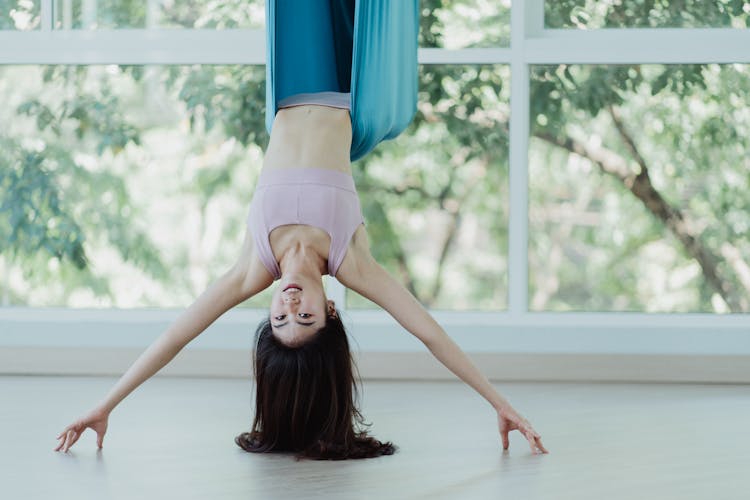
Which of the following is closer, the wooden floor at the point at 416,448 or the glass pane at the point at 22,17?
the wooden floor at the point at 416,448

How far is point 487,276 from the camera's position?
4160 millimetres

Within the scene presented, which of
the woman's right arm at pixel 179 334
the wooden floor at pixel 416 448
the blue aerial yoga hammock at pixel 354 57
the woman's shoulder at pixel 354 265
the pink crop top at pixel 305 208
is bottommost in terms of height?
the wooden floor at pixel 416 448

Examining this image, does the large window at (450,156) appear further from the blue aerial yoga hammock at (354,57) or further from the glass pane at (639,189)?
the blue aerial yoga hammock at (354,57)

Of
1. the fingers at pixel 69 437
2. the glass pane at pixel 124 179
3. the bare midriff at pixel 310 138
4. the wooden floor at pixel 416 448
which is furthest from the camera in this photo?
the glass pane at pixel 124 179

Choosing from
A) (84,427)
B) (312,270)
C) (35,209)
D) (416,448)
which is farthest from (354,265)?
(35,209)

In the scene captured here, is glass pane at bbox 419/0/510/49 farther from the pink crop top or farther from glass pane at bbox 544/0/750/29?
the pink crop top

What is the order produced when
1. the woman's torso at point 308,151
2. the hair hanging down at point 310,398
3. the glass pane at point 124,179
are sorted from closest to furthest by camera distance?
the hair hanging down at point 310,398 → the woman's torso at point 308,151 → the glass pane at point 124,179

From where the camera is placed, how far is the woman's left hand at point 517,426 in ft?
8.61

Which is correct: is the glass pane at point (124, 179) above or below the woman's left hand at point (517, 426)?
above

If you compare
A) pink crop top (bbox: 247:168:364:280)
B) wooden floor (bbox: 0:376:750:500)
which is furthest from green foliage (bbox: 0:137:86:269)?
pink crop top (bbox: 247:168:364:280)

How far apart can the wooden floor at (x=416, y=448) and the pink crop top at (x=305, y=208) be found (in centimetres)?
53

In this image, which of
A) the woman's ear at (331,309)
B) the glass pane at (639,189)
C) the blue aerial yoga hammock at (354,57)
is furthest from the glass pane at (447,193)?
the woman's ear at (331,309)

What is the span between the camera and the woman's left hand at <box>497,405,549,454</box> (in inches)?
103

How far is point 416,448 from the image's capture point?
8.95ft
